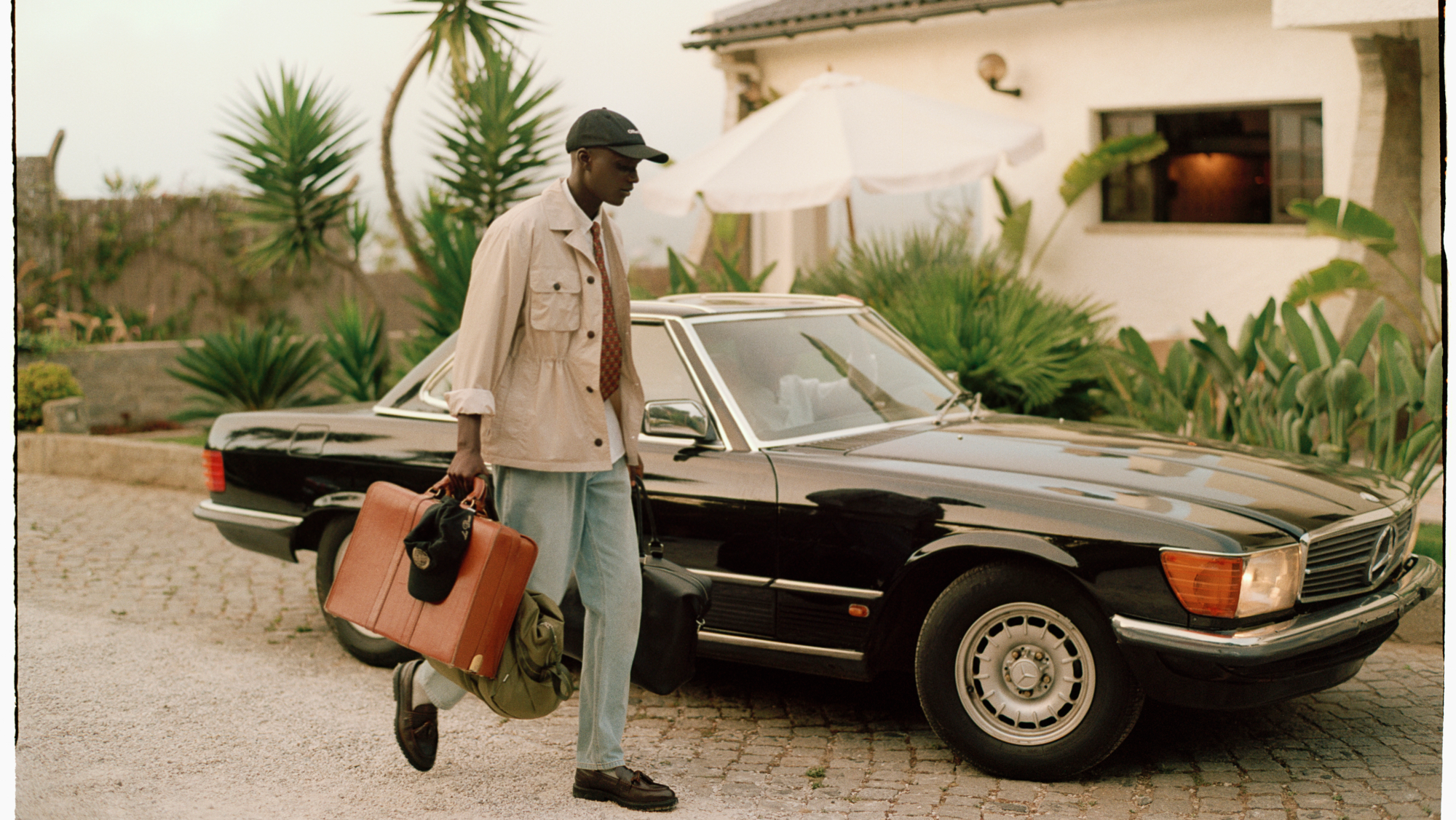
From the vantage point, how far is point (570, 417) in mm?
4012

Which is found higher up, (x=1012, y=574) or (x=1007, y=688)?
(x=1012, y=574)

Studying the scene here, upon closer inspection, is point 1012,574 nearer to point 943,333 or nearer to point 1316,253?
point 943,333

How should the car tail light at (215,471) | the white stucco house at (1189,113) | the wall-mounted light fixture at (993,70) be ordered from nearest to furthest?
1. the car tail light at (215,471)
2. the white stucco house at (1189,113)
3. the wall-mounted light fixture at (993,70)

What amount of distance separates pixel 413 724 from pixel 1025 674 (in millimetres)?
1799

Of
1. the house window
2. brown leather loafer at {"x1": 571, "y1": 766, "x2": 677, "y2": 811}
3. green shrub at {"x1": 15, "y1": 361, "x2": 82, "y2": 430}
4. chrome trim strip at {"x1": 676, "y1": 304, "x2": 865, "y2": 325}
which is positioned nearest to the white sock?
brown leather loafer at {"x1": 571, "y1": 766, "x2": 677, "y2": 811}

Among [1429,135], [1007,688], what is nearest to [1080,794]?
[1007,688]

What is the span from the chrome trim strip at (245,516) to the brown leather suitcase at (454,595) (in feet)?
6.32

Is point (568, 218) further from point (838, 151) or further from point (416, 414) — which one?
point (838, 151)

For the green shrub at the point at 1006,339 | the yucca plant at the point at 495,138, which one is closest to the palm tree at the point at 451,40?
the yucca plant at the point at 495,138

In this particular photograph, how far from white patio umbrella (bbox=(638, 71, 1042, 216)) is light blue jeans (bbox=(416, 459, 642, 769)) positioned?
5.55 meters

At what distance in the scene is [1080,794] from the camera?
4.23 m

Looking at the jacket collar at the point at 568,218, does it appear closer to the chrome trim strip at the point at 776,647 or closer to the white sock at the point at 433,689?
the white sock at the point at 433,689

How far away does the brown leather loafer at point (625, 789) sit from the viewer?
408 cm

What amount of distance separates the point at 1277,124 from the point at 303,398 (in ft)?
26.0
